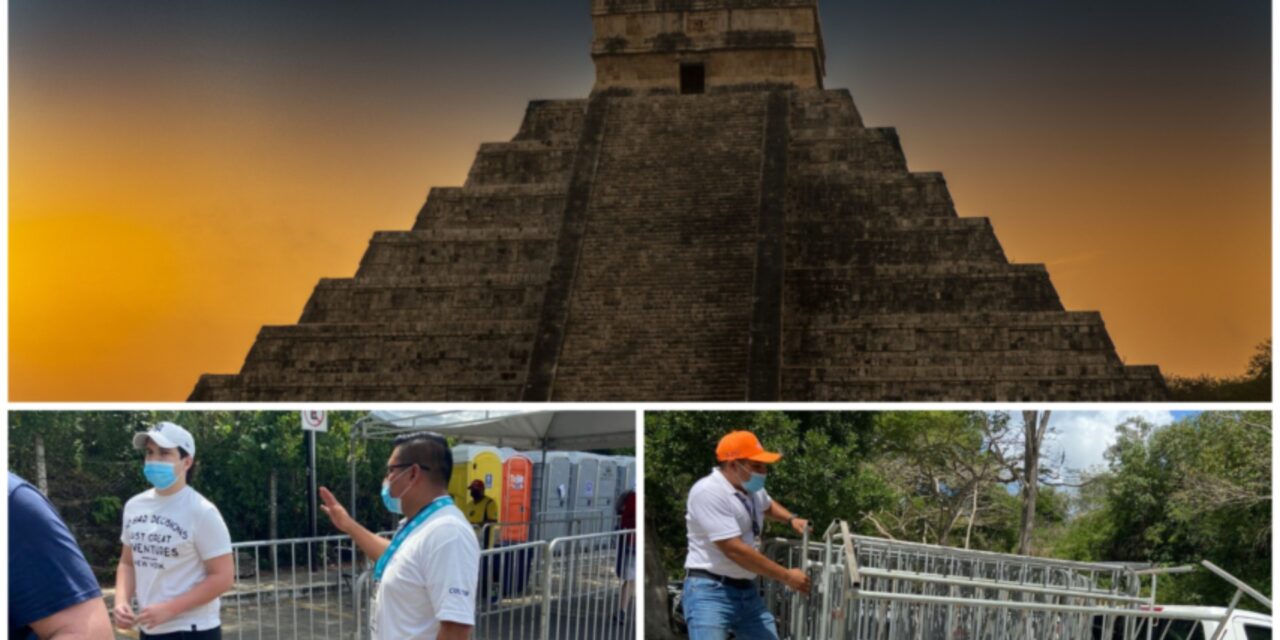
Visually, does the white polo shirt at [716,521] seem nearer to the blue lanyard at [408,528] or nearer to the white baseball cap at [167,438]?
the blue lanyard at [408,528]

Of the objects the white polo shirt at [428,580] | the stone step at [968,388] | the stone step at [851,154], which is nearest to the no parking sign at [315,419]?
the white polo shirt at [428,580]

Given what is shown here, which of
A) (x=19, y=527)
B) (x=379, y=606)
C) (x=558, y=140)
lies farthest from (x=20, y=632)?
(x=558, y=140)

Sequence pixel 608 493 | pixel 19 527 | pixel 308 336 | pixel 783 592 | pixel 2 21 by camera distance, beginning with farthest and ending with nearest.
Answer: pixel 308 336, pixel 2 21, pixel 608 493, pixel 783 592, pixel 19 527

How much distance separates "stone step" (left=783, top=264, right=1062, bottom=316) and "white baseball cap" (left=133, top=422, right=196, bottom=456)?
538 inches

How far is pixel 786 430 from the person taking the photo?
8242 mm

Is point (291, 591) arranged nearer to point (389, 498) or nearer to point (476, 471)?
point (476, 471)

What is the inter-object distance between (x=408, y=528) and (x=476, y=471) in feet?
15.6

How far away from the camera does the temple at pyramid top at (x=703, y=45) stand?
Answer: 885 inches

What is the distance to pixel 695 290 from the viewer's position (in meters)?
18.5

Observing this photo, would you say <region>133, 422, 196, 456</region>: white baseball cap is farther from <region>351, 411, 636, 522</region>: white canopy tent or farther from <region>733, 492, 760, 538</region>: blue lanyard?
<region>733, 492, 760, 538</region>: blue lanyard

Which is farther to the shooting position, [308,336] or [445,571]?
[308,336]

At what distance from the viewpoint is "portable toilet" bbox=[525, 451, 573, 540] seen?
6980mm

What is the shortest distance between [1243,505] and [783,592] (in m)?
3.66

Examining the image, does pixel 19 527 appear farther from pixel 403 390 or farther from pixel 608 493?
pixel 403 390
